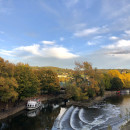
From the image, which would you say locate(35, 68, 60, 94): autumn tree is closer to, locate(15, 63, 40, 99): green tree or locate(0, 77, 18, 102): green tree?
locate(15, 63, 40, 99): green tree

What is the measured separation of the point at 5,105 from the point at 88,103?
31741 millimetres

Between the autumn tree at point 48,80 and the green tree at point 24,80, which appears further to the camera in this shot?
the autumn tree at point 48,80

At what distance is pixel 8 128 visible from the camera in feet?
111

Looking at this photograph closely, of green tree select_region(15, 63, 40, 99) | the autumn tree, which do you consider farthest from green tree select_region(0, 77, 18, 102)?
the autumn tree

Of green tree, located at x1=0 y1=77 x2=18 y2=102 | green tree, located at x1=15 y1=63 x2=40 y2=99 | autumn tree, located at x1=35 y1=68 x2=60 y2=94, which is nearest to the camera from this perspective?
green tree, located at x1=0 y1=77 x2=18 y2=102

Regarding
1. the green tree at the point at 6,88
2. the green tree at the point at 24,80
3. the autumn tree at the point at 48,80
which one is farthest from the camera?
the autumn tree at the point at 48,80

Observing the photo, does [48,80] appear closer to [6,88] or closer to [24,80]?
[24,80]

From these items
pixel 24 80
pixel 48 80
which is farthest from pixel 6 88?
pixel 48 80

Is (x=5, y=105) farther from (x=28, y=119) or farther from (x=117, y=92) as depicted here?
(x=117, y=92)

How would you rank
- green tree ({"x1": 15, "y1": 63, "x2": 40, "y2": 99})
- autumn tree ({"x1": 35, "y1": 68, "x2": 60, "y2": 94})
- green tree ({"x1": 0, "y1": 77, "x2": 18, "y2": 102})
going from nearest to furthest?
green tree ({"x1": 0, "y1": 77, "x2": 18, "y2": 102}), green tree ({"x1": 15, "y1": 63, "x2": 40, "y2": 99}), autumn tree ({"x1": 35, "y1": 68, "x2": 60, "y2": 94})

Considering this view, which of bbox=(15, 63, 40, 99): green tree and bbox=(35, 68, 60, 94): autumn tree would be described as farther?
bbox=(35, 68, 60, 94): autumn tree

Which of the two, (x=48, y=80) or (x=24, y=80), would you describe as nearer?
(x=24, y=80)

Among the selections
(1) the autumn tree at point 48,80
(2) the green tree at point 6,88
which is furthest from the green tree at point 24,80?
(1) the autumn tree at point 48,80

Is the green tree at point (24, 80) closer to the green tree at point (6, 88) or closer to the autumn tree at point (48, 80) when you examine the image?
the green tree at point (6, 88)
